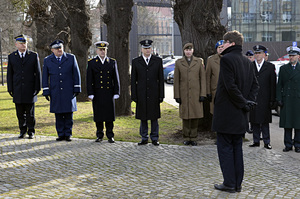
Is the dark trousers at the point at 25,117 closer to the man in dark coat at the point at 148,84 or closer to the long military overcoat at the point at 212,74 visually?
the man in dark coat at the point at 148,84

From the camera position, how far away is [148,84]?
8.76 meters

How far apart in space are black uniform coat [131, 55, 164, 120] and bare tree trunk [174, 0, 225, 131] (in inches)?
63.0

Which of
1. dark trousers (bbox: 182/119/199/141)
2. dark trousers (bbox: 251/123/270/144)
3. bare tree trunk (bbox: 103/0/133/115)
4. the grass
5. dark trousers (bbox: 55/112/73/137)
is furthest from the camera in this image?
bare tree trunk (bbox: 103/0/133/115)

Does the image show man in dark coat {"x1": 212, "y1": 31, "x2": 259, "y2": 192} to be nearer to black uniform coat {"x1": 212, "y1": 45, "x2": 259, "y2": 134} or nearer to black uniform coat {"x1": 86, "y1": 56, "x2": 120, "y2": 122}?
black uniform coat {"x1": 212, "y1": 45, "x2": 259, "y2": 134}

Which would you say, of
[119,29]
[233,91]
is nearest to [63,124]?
[233,91]

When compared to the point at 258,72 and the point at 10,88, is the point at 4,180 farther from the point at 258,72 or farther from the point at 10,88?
the point at 258,72

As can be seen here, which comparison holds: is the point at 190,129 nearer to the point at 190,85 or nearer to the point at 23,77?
the point at 190,85

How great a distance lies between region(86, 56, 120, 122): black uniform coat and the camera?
8.97 metres

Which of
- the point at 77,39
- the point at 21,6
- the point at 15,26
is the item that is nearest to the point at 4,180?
the point at 77,39

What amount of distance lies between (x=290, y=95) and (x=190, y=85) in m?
1.93

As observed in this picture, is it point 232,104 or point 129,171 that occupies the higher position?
point 232,104

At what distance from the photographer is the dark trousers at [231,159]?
5.61 metres

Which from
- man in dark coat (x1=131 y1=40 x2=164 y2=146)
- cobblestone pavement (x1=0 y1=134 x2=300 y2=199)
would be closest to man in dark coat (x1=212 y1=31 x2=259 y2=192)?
cobblestone pavement (x1=0 y1=134 x2=300 y2=199)

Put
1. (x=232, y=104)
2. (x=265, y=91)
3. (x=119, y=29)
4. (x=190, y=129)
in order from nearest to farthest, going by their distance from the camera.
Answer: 1. (x=232, y=104)
2. (x=265, y=91)
3. (x=190, y=129)
4. (x=119, y=29)
